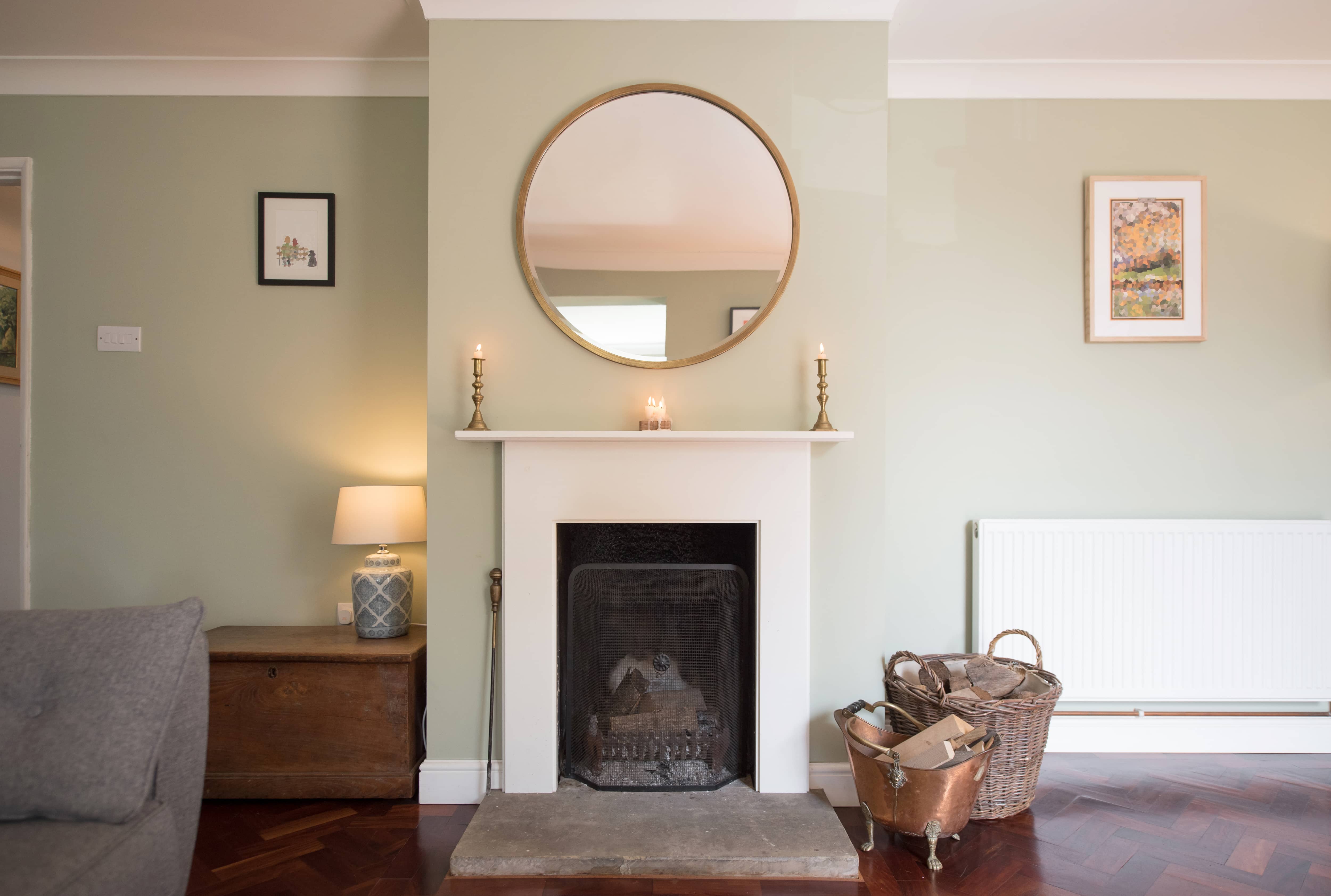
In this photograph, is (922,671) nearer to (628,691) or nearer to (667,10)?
(628,691)

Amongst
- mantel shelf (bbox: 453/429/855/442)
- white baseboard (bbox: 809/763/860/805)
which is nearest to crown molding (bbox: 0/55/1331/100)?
mantel shelf (bbox: 453/429/855/442)

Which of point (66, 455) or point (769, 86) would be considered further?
point (66, 455)

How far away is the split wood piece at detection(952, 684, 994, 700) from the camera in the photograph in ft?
6.42

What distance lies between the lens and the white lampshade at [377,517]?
2.23 meters

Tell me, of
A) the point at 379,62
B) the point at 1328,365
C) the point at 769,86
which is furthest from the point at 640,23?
the point at 1328,365

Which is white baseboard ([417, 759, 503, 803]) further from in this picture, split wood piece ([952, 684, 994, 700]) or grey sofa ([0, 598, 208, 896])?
split wood piece ([952, 684, 994, 700])

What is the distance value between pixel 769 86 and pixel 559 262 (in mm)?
857

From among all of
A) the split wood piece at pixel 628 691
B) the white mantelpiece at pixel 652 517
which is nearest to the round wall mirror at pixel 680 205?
the white mantelpiece at pixel 652 517

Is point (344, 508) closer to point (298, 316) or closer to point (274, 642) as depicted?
point (274, 642)

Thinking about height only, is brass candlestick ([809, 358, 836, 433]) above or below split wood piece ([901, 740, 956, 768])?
above

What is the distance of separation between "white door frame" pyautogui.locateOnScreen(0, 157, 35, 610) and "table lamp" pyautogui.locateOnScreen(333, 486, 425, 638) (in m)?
1.25

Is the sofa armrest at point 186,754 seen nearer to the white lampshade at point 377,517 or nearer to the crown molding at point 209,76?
the white lampshade at point 377,517

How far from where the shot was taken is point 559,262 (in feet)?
6.90

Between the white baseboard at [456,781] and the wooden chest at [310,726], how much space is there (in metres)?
0.05
